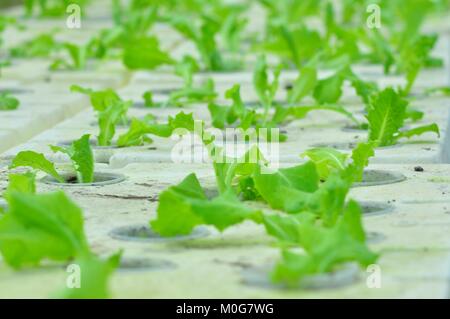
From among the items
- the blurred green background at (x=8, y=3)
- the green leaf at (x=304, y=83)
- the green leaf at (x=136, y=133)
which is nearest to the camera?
the green leaf at (x=136, y=133)

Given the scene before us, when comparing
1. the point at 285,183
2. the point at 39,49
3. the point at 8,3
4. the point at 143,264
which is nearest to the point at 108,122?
the point at 285,183

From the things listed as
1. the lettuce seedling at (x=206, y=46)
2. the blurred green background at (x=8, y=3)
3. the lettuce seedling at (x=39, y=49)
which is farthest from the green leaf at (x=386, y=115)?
the blurred green background at (x=8, y=3)

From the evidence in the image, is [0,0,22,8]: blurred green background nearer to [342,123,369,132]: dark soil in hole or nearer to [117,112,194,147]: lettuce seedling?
[342,123,369,132]: dark soil in hole

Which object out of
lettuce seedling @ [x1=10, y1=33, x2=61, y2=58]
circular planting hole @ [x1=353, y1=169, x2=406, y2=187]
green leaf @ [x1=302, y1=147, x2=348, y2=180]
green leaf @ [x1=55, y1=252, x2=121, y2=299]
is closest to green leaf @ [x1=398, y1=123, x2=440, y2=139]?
circular planting hole @ [x1=353, y1=169, x2=406, y2=187]

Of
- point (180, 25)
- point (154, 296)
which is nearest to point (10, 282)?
point (154, 296)

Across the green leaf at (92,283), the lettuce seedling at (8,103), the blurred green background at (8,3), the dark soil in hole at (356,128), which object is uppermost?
the blurred green background at (8,3)

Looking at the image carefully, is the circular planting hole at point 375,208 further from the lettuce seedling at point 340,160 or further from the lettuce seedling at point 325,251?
the lettuce seedling at point 325,251
